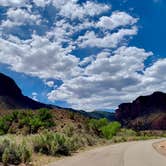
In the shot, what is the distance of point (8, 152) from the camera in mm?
18547

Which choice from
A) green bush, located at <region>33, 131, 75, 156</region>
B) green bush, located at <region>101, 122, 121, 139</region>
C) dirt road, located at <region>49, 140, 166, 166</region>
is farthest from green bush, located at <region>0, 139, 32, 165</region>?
green bush, located at <region>101, 122, 121, 139</region>

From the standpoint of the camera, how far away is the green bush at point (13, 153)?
18278 mm

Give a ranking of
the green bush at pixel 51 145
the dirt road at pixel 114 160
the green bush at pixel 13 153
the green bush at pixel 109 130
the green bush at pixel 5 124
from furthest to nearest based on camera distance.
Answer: the green bush at pixel 109 130 < the green bush at pixel 5 124 < the green bush at pixel 51 145 < the dirt road at pixel 114 160 < the green bush at pixel 13 153

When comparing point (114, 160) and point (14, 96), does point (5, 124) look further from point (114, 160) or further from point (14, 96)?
point (14, 96)

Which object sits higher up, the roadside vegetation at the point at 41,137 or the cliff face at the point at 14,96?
the cliff face at the point at 14,96

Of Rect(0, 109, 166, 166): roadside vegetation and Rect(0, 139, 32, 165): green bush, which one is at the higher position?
Rect(0, 109, 166, 166): roadside vegetation

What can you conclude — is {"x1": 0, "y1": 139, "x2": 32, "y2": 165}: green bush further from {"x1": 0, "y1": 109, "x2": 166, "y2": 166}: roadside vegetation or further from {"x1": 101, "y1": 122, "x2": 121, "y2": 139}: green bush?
{"x1": 101, "y1": 122, "x2": 121, "y2": 139}: green bush

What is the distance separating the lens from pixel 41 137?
2697cm

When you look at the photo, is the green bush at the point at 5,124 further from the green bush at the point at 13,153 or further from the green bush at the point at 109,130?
the green bush at the point at 13,153

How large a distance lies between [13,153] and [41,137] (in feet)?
25.5

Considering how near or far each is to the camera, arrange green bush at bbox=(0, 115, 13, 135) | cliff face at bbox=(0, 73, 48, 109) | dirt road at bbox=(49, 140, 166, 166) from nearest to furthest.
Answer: dirt road at bbox=(49, 140, 166, 166)
green bush at bbox=(0, 115, 13, 135)
cliff face at bbox=(0, 73, 48, 109)

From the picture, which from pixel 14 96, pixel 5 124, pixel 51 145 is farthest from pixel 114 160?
pixel 14 96

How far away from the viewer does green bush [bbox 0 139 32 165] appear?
1828cm

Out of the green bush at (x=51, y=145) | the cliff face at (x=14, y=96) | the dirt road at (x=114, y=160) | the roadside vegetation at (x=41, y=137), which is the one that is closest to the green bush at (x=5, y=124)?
the roadside vegetation at (x=41, y=137)
